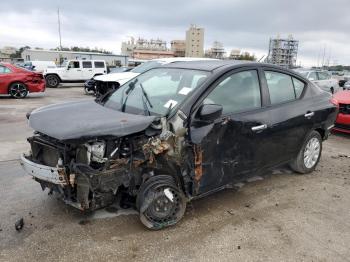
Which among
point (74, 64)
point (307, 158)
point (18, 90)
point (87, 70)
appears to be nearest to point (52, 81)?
point (74, 64)

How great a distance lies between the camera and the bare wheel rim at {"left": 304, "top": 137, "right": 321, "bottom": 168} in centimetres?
509

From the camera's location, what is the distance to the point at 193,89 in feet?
11.8

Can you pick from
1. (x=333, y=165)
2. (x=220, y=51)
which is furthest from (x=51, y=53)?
(x=333, y=165)

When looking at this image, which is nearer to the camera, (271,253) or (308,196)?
(271,253)

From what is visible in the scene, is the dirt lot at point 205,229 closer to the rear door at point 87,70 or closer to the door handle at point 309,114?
the door handle at point 309,114

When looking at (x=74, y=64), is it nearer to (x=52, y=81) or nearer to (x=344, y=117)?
(x=52, y=81)

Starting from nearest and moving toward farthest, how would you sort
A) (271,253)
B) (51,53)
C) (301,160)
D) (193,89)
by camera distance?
1. (271,253)
2. (193,89)
3. (301,160)
4. (51,53)

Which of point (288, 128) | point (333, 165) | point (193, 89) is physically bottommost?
point (333, 165)

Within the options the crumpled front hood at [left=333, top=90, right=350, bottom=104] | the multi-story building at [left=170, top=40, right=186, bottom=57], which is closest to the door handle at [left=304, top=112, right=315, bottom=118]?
the crumpled front hood at [left=333, top=90, right=350, bottom=104]

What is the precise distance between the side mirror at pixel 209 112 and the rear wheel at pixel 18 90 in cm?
1329

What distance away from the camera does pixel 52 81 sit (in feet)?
75.5

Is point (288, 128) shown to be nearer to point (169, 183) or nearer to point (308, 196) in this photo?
point (308, 196)

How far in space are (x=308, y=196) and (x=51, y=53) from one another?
158ft

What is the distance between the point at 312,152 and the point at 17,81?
518 inches
